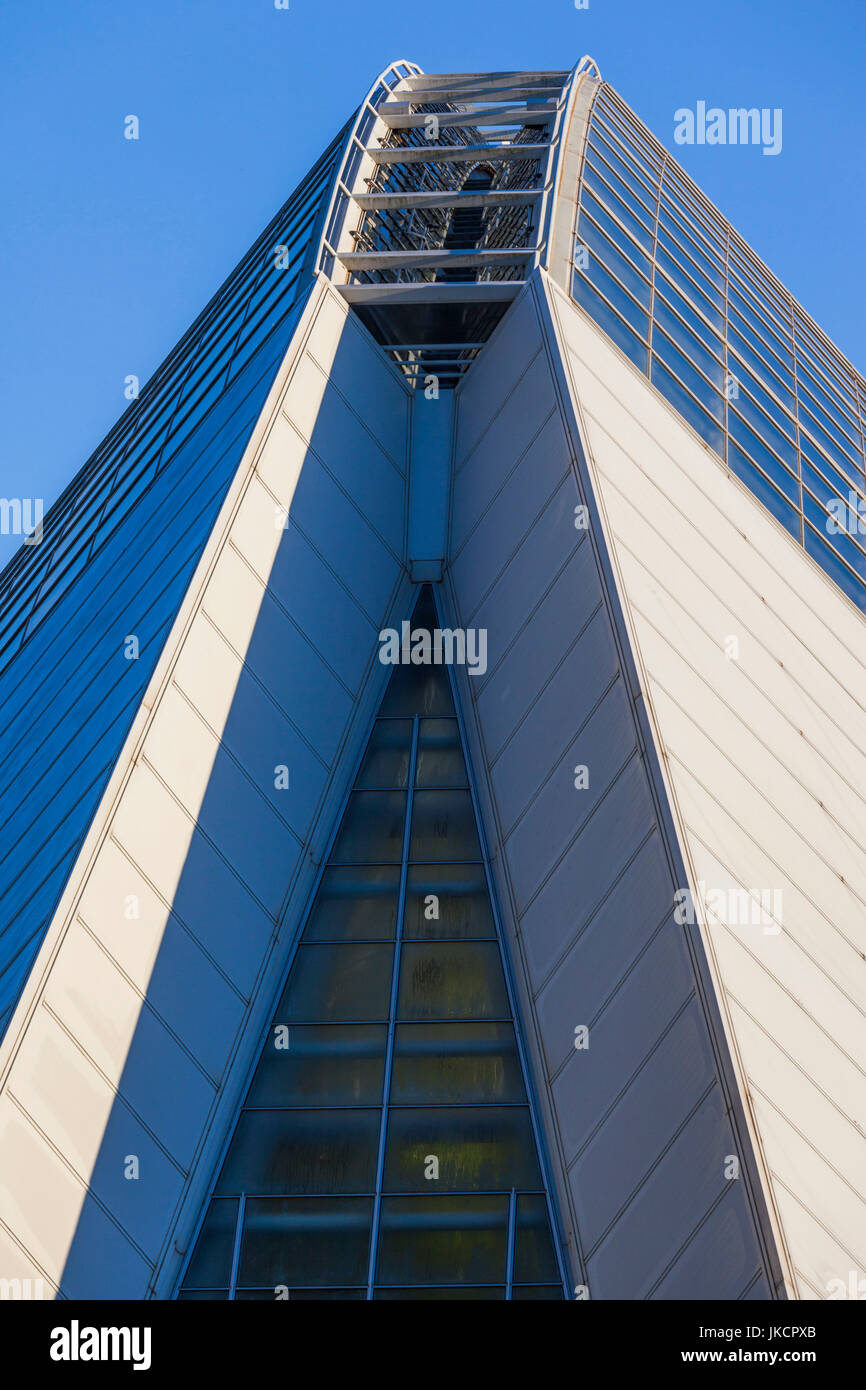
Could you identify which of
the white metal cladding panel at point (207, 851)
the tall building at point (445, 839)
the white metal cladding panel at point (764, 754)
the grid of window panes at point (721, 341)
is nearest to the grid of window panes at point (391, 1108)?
the tall building at point (445, 839)

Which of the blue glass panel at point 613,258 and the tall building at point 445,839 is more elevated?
the blue glass panel at point 613,258

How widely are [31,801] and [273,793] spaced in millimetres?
2786

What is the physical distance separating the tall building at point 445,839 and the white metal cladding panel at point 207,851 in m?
0.04

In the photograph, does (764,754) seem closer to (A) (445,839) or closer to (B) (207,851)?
(A) (445,839)

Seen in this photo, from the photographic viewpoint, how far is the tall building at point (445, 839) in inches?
462

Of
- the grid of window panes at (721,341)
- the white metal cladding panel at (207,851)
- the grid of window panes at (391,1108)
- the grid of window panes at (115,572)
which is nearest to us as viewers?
the white metal cladding panel at (207,851)

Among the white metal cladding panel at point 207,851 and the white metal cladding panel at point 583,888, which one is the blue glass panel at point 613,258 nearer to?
the white metal cladding panel at point 583,888

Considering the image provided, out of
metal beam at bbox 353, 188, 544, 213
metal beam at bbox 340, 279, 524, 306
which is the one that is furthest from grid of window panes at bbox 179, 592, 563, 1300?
metal beam at bbox 353, 188, 544, 213

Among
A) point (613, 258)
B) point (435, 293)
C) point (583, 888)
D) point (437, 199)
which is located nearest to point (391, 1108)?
point (583, 888)

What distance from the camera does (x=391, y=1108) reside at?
526 inches

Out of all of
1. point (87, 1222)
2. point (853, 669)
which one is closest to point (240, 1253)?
point (87, 1222)

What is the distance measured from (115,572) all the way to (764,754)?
974cm
